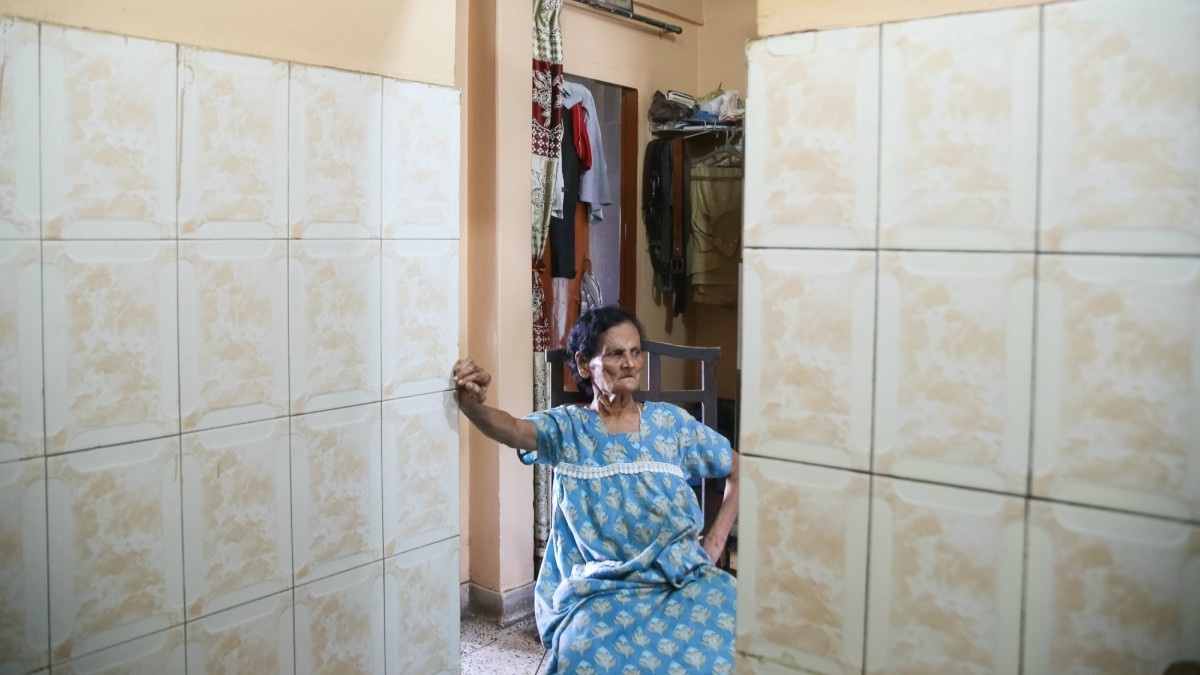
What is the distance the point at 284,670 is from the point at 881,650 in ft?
3.15

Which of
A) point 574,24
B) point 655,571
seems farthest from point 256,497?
point 574,24

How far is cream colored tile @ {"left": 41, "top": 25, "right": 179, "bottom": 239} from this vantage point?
1.15 metres

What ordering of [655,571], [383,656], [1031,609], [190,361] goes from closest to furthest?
[1031,609]
[190,361]
[383,656]
[655,571]

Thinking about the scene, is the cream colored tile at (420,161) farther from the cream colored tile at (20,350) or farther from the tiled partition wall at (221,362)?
the cream colored tile at (20,350)

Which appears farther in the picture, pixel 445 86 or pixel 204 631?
pixel 445 86

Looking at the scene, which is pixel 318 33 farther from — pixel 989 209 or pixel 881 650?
pixel 881 650

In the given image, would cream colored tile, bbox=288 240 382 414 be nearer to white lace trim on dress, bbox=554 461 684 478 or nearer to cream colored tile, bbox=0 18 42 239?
cream colored tile, bbox=0 18 42 239

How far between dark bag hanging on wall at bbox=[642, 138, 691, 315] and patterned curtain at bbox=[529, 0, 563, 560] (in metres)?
0.90

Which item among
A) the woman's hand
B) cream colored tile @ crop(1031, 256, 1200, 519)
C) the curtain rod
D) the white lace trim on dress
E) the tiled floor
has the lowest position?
the tiled floor

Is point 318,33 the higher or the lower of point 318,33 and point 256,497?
the higher

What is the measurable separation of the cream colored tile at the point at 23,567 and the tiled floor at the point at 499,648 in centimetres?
176

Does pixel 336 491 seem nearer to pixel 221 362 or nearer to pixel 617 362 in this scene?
pixel 221 362

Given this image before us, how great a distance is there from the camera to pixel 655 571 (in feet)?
6.52

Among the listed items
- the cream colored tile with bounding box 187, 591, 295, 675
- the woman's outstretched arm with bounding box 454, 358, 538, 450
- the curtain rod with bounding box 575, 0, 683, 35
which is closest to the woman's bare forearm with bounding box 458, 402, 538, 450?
the woman's outstretched arm with bounding box 454, 358, 538, 450
